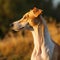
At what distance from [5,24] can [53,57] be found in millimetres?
12609

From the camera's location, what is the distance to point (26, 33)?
59.8ft

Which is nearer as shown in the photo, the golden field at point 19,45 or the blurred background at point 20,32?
the golden field at point 19,45

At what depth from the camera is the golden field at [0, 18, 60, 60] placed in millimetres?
15332

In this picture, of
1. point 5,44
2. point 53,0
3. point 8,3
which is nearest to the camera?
point 5,44

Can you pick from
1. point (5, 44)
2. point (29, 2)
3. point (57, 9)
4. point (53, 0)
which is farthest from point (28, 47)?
point (57, 9)

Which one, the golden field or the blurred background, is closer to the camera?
the golden field

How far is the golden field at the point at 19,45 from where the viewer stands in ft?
50.3

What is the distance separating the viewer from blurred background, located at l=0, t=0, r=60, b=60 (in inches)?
629

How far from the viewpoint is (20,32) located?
18.3 m

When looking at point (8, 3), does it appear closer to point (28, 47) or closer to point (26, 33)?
point (26, 33)

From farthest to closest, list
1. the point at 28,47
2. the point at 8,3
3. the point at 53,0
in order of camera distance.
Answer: the point at 53,0, the point at 8,3, the point at 28,47

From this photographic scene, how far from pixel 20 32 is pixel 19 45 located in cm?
176

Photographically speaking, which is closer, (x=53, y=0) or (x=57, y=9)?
(x=53, y=0)

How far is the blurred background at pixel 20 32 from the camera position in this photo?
15969 millimetres
